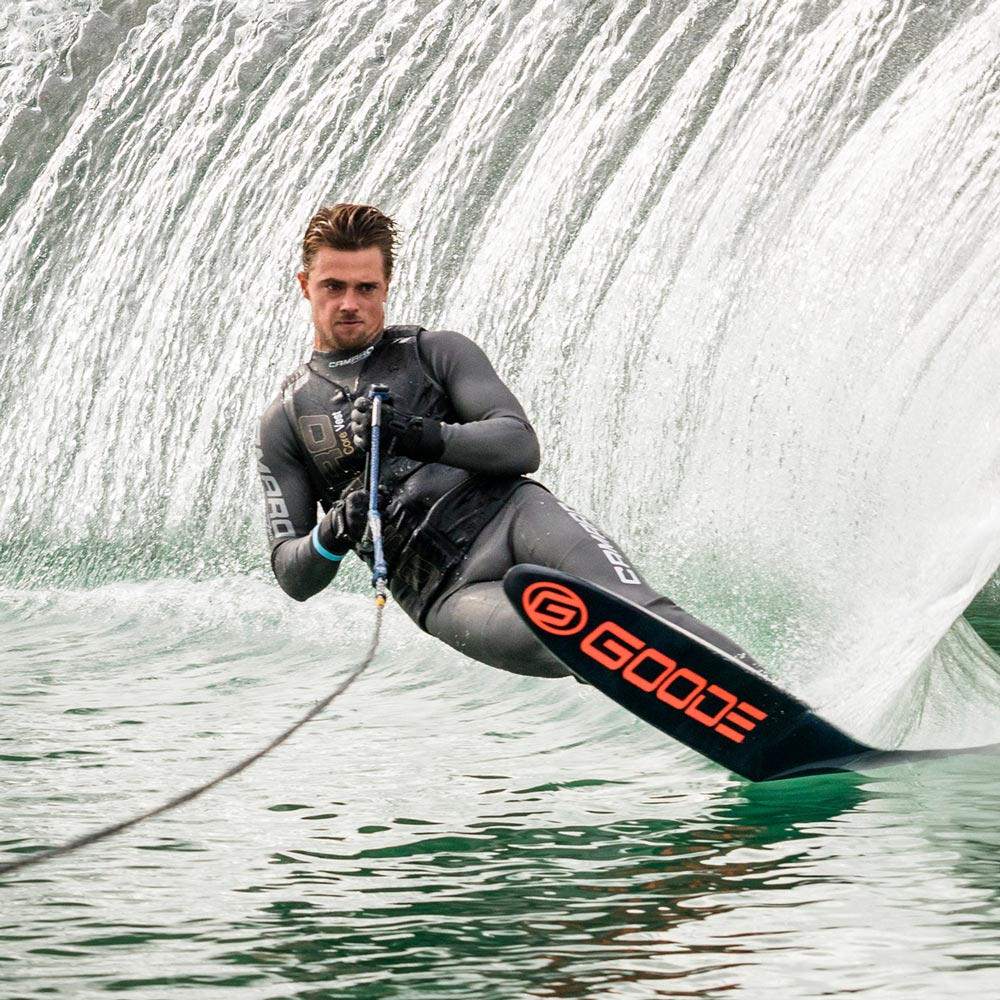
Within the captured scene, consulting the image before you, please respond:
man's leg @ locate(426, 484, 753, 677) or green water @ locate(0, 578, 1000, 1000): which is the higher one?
man's leg @ locate(426, 484, 753, 677)

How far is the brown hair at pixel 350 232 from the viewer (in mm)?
4031

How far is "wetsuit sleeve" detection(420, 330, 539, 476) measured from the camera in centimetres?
390

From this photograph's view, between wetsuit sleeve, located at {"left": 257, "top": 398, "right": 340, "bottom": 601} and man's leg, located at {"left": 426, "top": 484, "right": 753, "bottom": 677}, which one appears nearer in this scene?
man's leg, located at {"left": 426, "top": 484, "right": 753, "bottom": 677}

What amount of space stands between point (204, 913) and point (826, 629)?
94.5 inches

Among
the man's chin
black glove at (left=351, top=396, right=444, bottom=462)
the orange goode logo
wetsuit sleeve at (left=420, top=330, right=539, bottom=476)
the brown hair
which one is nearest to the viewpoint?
the orange goode logo

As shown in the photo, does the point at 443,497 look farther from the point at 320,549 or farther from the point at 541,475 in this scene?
the point at 541,475

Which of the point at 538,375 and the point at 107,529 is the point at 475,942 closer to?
the point at 538,375

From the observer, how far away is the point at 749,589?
18.5 ft

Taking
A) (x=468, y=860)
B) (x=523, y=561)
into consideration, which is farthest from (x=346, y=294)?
(x=468, y=860)

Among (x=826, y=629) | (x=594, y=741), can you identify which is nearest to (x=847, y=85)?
(x=826, y=629)

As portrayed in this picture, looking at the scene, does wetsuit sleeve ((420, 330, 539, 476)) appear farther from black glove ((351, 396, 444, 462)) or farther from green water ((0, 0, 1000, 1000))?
green water ((0, 0, 1000, 1000))

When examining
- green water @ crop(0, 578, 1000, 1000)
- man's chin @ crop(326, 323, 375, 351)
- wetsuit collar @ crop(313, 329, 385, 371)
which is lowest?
green water @ crop(0, 578, 1000, 1000)

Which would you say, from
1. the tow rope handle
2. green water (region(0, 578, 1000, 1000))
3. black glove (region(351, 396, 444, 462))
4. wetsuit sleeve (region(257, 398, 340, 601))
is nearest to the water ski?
green water (region(0, 578, 1000, 1000))

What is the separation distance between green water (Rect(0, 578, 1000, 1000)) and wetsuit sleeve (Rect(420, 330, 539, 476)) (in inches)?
27.9
